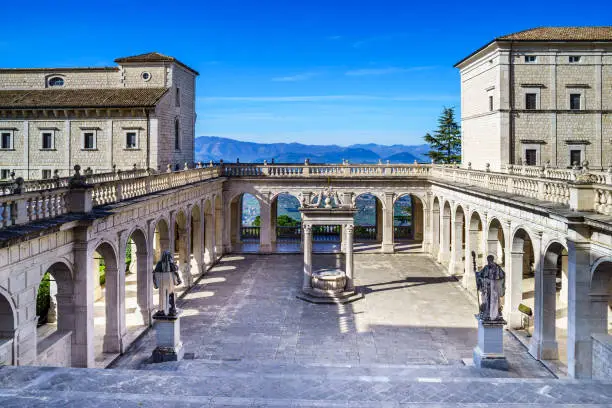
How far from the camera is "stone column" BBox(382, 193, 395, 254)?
42312 mm

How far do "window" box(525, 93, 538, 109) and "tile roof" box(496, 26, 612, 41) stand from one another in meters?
3.57

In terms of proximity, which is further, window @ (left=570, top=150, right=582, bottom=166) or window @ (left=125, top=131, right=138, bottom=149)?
window @ (left=125, top=131, right=138, bottom=149)

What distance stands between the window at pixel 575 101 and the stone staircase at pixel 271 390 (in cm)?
2988

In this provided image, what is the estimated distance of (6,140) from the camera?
40.0 m

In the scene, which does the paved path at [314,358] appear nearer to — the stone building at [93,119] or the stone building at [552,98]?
the stone building at [93,119]

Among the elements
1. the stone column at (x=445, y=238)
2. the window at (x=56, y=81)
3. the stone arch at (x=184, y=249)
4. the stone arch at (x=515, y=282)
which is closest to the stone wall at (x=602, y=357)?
the stone arch at (x=515, y=282)

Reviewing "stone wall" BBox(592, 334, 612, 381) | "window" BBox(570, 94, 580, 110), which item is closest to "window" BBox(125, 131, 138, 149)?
"window" BBox(570, 94, 580, 110)

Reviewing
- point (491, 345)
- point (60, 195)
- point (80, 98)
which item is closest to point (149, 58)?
point (80, 98)

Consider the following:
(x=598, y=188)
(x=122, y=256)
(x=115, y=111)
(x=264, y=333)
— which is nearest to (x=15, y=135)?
(x=115, y=111)

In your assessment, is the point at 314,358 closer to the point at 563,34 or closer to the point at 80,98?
the point at 80,98

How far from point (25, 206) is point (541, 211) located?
51.8 ft

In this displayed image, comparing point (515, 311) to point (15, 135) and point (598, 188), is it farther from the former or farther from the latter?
point (15, 135)

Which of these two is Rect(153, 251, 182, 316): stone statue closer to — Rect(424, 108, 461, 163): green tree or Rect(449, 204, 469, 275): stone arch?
Rect(449, 204, 469, 275): stone arch

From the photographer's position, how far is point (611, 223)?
1429 centimetres
